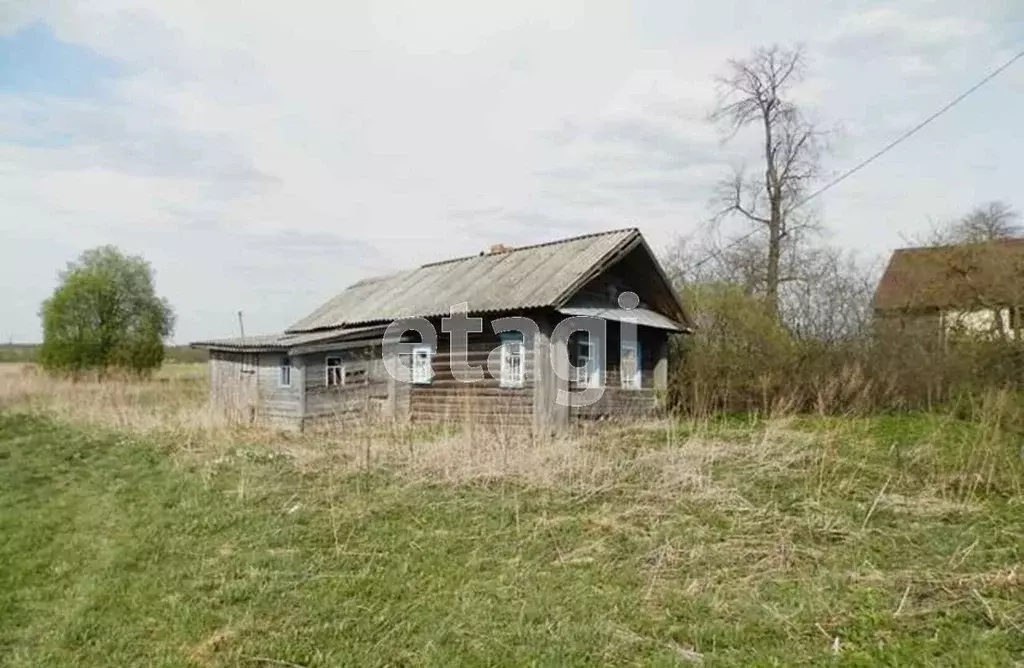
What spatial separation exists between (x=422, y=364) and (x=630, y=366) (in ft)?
15.8

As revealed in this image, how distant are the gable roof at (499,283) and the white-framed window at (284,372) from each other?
2.10 metres

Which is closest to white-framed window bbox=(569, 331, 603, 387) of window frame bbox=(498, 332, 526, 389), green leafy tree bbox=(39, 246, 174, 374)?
window frame bbox=(498, 332, 526, 389)

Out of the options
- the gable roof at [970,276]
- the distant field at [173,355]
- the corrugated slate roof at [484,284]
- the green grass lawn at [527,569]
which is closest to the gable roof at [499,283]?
the corrugated slate roof at [484,284]

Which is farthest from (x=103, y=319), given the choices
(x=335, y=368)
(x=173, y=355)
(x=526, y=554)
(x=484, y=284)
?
(x=526, y=554)

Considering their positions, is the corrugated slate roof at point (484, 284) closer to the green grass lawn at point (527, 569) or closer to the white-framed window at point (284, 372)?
the white-framed window at point (284, 372)

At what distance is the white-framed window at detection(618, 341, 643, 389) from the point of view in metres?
16.7

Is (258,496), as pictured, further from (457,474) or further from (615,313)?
(615,313)

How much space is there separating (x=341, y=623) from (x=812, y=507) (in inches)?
186

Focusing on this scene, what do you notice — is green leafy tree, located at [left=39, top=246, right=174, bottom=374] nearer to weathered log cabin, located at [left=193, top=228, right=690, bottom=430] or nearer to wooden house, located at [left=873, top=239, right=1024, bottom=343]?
weathered log cabin, located at [left=193, top=228, right=690, bottom=430]

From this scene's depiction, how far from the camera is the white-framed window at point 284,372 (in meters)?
17.3

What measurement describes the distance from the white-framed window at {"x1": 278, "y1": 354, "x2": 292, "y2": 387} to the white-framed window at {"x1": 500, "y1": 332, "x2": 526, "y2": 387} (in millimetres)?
5409

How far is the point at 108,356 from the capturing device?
34.0 metres

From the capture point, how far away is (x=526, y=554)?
249 inches

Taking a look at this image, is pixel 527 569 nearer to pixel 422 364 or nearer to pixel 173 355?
pixel 422 364
